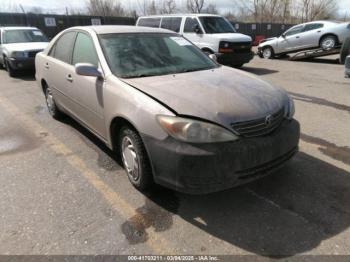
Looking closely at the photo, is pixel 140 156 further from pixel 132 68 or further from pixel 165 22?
pixel 165 22

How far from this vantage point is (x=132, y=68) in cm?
341

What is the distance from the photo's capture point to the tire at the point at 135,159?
285cm

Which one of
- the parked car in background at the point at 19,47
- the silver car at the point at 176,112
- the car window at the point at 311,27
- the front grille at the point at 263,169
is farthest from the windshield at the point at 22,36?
the car window at the point at 311,27

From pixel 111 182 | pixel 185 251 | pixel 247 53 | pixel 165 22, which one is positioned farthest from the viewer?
pixel 165 22

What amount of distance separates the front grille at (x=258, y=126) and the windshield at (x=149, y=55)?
1259 millimetres

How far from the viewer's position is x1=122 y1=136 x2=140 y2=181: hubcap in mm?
3000

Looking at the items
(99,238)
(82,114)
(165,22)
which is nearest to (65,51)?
(82,114)

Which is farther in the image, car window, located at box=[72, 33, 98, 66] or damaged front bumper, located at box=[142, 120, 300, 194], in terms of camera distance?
car window, located at box=[72, 33, 98, 66]

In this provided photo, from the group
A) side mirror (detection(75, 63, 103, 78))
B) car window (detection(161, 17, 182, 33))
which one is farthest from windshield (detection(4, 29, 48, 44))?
side mirror (detection(75, 63, 103, 78))

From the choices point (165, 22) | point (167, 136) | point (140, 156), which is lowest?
point (140, 156)

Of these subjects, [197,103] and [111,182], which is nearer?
[197,103]

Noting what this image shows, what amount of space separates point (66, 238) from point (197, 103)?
1595mm

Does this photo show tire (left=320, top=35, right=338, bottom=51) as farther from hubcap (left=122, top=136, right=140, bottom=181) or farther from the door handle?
hubcap (left=122, top=136, right=140, bottom=181)

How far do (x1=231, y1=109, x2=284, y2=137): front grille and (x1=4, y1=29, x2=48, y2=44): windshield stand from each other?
10.6 metres
